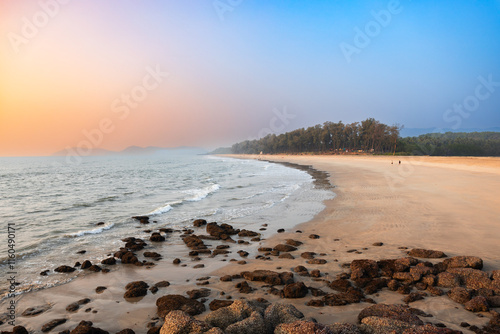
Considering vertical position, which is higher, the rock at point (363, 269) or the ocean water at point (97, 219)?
the rock at point (363, 269)

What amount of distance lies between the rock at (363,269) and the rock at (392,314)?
1.74 meters

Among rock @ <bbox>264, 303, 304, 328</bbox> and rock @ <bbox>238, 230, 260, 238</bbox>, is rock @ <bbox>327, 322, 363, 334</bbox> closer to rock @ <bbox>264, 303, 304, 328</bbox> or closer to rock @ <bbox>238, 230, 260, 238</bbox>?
rock @ <bbox>264, 303, 304, 328</bbox>

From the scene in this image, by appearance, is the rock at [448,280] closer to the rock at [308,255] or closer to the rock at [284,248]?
the rock at [308,255]

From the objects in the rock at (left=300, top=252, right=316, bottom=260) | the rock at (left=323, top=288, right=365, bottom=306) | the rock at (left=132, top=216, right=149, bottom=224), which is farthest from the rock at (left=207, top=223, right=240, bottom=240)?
the rock at (left=323, top=288, right=365, bottom=306)

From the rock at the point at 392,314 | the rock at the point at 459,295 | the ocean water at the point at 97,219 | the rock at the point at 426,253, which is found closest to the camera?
the rock at the point at 392,314

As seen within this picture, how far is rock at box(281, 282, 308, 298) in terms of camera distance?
5.73 m

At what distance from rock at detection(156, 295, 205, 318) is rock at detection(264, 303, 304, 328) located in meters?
1.66

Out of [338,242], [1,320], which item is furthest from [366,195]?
[1,320]

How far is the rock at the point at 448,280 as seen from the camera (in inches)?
229

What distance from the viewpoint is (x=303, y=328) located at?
375cm

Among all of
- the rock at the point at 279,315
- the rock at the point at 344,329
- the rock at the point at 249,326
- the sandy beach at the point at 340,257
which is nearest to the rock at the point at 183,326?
the rock at the point at 249,326

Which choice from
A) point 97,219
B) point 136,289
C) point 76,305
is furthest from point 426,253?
point 97,219

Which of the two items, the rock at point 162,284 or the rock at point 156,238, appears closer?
the rock at point 162,284

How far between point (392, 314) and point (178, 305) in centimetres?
407
